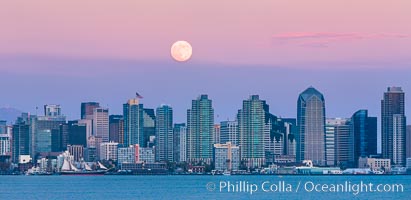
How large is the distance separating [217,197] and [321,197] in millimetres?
7672

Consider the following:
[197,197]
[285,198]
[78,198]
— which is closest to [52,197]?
[78,198]

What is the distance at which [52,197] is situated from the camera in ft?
324

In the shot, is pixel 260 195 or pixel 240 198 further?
pixel 260 195

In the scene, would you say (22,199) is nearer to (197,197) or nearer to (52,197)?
(52,197)

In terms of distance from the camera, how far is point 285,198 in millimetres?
95375

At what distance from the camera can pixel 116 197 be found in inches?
3890

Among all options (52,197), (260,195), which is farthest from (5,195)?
(260,195)

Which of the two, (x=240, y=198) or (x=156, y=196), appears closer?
(x=240, y=198)

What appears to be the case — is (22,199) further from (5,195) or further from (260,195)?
(260,195)

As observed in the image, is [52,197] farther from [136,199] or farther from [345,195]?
[345,195]

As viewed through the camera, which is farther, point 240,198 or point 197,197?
point 197,197

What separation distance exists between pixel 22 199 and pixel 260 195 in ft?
59.4

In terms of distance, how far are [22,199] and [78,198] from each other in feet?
14.1

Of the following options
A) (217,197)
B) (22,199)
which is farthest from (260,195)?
(22,199)
